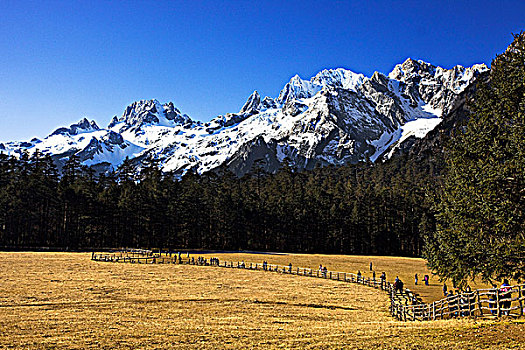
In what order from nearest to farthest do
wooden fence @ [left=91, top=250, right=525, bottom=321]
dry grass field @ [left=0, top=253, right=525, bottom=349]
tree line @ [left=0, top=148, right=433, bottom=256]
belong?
dry grass field @ [left=0, top=253, right=525, bottom=349] → wooden fence @ [left=91, top=250, right=525, bottom=321] → tree line @ [left=0, top=148, right=433, bottom=256]

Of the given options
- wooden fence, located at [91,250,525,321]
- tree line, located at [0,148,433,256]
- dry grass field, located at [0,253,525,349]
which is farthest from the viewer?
tree line, located at [0,148,433,256]

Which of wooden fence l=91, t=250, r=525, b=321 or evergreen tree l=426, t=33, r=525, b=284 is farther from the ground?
evergreen tree l=426, t=33, r=525, b=284

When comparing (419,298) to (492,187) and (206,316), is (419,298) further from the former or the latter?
(206,316)

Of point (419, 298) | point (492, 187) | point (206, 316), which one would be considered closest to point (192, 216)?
point (419, 298)

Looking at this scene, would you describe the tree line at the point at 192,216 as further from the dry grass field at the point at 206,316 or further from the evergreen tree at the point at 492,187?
the evergreen tree at the point at 492,187

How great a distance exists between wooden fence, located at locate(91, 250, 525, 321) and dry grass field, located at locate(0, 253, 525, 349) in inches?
42.9

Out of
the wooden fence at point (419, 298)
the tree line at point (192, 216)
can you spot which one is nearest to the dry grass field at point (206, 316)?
the wooden fence at point (419, 298)

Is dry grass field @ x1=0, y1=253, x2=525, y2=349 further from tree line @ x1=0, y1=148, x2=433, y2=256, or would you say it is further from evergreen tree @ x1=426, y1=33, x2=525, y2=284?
tree line @ x1=0, y1=148, x2=433, y2=256

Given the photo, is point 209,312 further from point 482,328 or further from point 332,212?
point 332,212

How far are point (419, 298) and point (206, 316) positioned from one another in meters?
18.5

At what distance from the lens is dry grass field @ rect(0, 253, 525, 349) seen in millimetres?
15500

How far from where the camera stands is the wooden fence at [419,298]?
54.4ft

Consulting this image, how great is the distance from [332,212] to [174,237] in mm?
37111

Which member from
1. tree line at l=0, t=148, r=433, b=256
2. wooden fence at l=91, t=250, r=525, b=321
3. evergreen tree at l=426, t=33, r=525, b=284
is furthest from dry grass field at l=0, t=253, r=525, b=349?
tree line at l=0, t=148, r=433, b=256
